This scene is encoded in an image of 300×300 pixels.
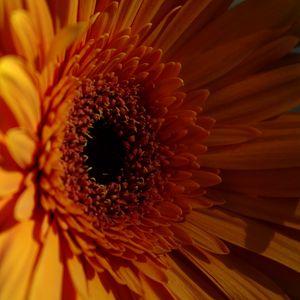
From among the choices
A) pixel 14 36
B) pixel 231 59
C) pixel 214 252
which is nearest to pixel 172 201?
pixel 214 252

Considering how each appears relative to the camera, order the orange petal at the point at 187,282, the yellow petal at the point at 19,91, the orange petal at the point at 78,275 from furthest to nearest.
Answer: the orange petal at the point at 187,282 → the orange petal at the point at 78,275 → the yellow petal at the point at 19,91

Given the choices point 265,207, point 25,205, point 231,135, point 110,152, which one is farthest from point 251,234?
point 25,205

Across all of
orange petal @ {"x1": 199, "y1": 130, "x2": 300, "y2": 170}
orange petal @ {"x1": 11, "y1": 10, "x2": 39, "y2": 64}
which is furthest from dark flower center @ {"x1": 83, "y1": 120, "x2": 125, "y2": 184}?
orange petal @ {"x1": 11, "y1": 10, "x2": 39, "y2": 64}

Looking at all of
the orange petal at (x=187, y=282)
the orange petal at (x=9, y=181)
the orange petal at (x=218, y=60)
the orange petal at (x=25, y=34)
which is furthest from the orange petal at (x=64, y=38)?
the orange petal at (x=187, y=282)

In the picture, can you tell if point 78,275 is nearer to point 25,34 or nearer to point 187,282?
point 187,282

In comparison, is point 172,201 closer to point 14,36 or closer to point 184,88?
point 184,88

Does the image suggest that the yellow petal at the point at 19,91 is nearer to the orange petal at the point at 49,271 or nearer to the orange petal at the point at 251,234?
the orange petal at the point at 49,271
